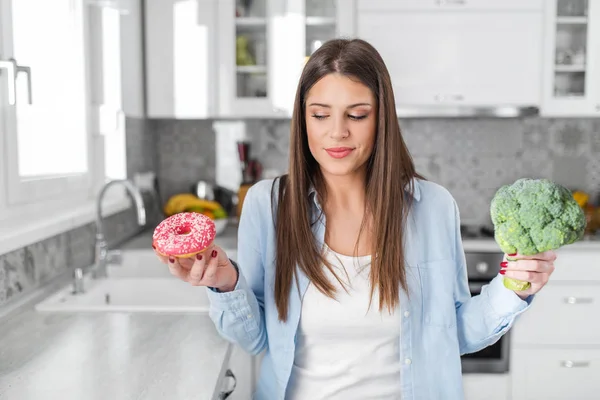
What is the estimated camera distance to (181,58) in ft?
9.41

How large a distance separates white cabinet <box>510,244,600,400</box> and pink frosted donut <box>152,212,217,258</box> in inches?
80.1

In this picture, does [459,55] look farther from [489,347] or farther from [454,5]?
[489,347]

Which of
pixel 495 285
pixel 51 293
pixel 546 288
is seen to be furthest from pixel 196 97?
pixel 495 285

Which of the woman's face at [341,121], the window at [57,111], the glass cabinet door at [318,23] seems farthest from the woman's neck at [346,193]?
the glass cabinet door at [318,23]

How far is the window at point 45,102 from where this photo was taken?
1.63 meters

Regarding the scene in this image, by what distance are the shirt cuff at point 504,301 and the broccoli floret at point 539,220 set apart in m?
0.14

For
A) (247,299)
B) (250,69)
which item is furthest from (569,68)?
(247,299)

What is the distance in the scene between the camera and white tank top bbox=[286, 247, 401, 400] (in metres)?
1.24

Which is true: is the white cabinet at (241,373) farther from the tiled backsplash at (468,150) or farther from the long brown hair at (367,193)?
the tiled backsplash at (468,150)

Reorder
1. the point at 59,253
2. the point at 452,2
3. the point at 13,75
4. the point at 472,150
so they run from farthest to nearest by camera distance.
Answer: the point at 472,150 → the point at 452,2 → the point at 59,253 → the point at 13,75

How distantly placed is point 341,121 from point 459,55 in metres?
1.86

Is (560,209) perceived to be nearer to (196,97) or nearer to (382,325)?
(382,325)

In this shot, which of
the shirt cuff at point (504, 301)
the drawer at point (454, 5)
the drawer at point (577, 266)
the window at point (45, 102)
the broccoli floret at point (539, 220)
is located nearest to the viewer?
the broccoli floret at point (539, 220)

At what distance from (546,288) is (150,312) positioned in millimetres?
1831
